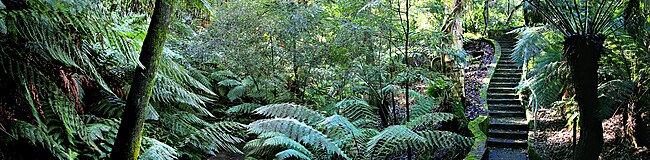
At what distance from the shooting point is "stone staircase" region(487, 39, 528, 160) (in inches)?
257

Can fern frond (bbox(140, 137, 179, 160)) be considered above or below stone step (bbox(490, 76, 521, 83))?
above

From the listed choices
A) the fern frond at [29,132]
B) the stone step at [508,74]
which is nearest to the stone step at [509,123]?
the stone step at [508,74]

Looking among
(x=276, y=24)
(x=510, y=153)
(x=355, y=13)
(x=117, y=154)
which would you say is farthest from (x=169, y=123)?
(x=510, y=153)

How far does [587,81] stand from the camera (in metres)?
2.86

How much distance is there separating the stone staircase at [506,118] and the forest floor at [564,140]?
0.43 meters

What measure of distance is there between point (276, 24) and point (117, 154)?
3.96 metres

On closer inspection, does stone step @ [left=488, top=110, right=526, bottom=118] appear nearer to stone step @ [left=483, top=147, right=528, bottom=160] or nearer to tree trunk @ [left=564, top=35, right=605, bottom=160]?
stone step @ [left=483, top=147, right=528, bottom=160]

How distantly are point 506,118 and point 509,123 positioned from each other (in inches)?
17.7

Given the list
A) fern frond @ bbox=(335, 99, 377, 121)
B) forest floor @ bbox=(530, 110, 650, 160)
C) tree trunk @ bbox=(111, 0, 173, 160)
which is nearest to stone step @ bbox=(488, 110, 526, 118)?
forest floor @ bbox=(530, 110, 650, 160)

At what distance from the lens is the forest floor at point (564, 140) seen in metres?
3.91

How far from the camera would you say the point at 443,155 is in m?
5.28

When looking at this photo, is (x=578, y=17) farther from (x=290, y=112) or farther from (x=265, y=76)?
(x=265, y=76)

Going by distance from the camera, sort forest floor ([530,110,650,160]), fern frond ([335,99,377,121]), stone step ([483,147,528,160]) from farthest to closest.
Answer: stone step ([483,147,528,160])
fern frond ([335,99,377,121])
forest floor ([530,110,650,160])

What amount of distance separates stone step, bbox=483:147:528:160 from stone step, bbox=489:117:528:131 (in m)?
0.96
